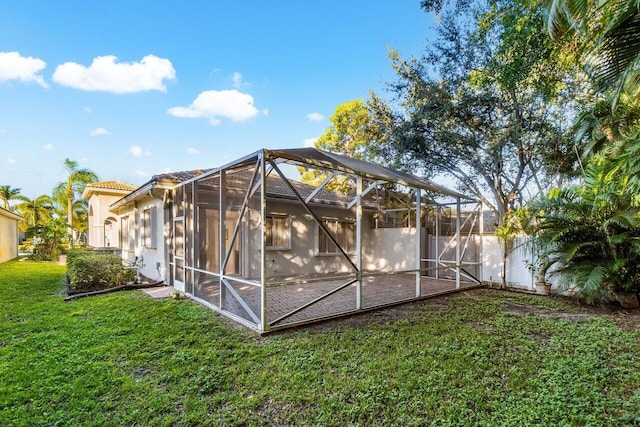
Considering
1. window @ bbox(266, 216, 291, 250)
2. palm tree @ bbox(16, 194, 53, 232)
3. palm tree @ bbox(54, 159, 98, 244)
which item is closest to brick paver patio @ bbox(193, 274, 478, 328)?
window @ bbox(266, 216, 291, 250)

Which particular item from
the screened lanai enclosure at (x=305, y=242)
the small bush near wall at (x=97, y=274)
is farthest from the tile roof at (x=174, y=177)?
the small bush near wall at (x=97, y=274)

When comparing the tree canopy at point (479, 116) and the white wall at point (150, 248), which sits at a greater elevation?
the tree canopy at point (479, 116)

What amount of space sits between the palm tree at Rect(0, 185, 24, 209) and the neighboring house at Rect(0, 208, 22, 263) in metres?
7.10

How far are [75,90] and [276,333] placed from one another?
62.0 feet

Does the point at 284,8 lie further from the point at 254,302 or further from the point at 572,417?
the point at 572,417

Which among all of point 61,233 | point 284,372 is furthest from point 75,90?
point 284,372

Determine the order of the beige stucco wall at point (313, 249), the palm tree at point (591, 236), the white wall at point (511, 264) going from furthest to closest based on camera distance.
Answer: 1. the beige stucco wall at point (313, 249)
2. the white wall at point (511, 264)
3. the palm tree at point (591, 236)

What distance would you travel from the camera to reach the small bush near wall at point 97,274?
8.55m

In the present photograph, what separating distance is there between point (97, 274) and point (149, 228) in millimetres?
2244

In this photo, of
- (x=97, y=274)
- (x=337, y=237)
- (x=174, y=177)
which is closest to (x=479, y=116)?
(x=337, y=237)

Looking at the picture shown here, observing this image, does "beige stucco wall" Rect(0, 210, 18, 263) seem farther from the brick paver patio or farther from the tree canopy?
the tree canopy

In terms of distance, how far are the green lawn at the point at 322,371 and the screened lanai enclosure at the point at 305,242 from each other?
41.1 inches

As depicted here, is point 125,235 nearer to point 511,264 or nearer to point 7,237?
point 7,237

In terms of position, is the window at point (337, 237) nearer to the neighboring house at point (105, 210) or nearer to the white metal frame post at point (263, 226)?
the white metal frame post at point (263, 226)
